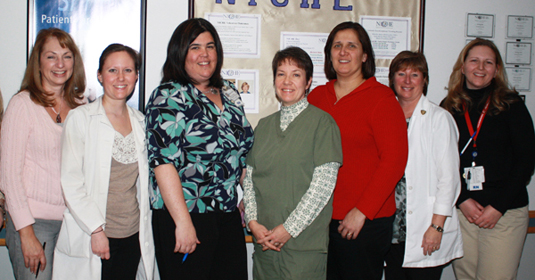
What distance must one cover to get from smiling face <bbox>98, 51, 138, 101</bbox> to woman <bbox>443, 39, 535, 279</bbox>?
1.95 metres

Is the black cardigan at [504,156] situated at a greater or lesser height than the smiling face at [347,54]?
lesser

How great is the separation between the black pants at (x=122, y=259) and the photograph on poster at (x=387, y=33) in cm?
206

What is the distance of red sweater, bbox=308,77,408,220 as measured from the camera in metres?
1.64

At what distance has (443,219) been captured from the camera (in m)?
1.87

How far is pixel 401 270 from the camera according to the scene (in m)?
2.02

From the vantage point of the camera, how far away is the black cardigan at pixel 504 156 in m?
1.98

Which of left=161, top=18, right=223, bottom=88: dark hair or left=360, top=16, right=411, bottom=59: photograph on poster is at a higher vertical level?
left=360, top=16, right=411, bottom=59: photograph on poster

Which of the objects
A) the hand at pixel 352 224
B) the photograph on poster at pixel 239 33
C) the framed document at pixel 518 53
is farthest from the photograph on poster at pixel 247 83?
the framed document at pixel 518 53

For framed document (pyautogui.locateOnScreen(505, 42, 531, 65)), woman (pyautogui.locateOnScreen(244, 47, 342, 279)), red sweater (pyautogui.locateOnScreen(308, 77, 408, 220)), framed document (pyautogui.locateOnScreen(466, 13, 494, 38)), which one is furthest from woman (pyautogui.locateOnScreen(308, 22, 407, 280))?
framed document (pyautogui.locateOnScreen(505, 42, 531, 65))

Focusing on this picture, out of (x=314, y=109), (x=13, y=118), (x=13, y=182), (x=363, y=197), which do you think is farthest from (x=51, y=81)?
(x=363, y=197)

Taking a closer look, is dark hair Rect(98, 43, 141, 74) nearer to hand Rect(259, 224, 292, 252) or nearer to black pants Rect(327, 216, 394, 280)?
hand Rect(259, 224, 292, 252)

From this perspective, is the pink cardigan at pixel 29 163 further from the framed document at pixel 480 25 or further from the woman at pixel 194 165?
the framed document at pixel 480 25

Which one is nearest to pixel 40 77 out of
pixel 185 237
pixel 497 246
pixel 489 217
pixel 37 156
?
pixel 37 156

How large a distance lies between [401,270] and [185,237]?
1329 mm
